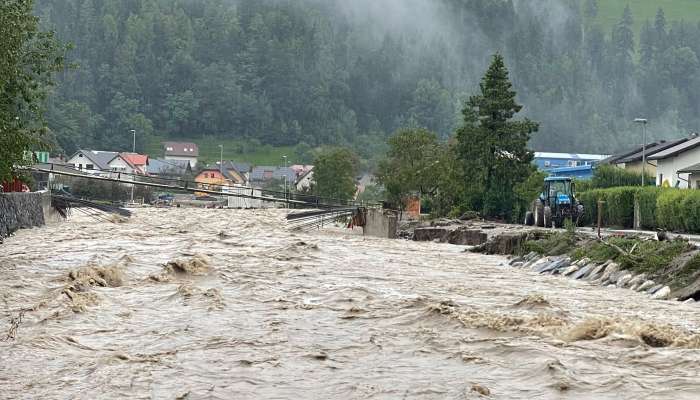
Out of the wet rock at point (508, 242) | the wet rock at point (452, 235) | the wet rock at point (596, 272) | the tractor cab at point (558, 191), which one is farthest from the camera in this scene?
the wet rock at point (452, 235)

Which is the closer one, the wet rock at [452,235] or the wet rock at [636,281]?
the wet rock at [636,281]

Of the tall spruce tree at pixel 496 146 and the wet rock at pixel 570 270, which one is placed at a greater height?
the tall spruce tree at pixel 496 146

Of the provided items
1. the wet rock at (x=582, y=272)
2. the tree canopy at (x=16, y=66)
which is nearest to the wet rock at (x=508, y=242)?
the wet rock at (x=582, y=272)

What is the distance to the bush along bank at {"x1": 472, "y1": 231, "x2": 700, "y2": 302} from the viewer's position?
2977 cm

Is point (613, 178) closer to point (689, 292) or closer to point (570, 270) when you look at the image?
point (570, 270)

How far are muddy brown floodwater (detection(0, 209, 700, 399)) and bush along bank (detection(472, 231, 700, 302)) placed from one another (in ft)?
3.54

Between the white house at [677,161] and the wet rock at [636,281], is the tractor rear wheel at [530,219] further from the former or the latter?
the wet rock at [636,281]

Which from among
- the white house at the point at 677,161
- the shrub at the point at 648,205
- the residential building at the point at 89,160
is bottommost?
the shrub at the point at 648,205

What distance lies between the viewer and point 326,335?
65.4 ft

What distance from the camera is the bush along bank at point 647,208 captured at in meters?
52.2

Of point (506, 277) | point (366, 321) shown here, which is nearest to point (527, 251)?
point (506, 277)

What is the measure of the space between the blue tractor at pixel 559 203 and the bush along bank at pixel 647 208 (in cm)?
239

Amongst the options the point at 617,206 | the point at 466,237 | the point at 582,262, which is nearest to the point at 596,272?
the point at 582,262

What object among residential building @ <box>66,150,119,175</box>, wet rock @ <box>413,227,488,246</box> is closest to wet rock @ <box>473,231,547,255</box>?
wet rock @ <box>413,227,488,246</box>
